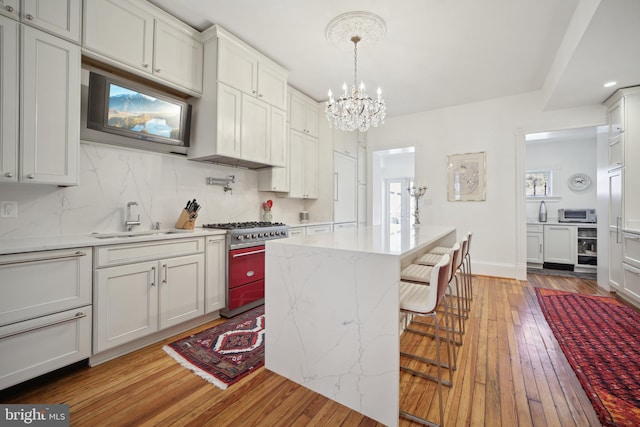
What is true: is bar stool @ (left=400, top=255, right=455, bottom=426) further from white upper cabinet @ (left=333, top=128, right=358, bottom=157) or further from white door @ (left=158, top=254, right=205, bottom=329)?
white upper cabinet @ (left=333, top=128, right=358, bottom=157)

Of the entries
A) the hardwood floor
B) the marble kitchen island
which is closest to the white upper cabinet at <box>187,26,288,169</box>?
the marble kitchen island

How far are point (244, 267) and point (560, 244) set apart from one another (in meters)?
5.76

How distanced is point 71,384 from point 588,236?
732 cm

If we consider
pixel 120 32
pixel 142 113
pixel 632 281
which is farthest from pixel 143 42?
pixel 632 281

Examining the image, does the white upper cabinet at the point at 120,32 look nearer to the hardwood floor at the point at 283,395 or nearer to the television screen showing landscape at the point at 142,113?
the television screen showing landscape at the point at 142,113

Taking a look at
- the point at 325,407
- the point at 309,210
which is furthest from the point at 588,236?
the point at 325,407

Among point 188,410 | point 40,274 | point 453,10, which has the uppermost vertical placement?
point 453,10

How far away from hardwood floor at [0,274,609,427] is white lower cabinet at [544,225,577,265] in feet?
12.9

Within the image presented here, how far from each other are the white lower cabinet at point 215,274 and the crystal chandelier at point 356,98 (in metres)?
1.77

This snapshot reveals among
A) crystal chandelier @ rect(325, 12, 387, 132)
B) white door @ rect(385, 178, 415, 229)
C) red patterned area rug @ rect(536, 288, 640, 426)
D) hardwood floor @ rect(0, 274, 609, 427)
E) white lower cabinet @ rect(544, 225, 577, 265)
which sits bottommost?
hardwood floor @ rect(0, 274, 609, 427)

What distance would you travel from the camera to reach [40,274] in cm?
168

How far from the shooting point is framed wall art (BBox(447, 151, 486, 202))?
15.5 feet

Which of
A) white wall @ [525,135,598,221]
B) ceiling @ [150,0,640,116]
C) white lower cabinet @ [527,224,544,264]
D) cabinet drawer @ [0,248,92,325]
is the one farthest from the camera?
white wall @ [525,135,598,221]

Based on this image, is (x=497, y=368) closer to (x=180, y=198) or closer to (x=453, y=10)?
(x=453, y=10)
